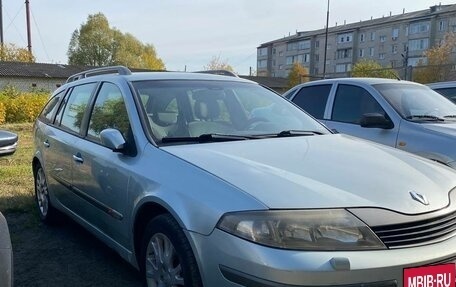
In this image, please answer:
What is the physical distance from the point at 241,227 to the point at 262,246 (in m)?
0.14

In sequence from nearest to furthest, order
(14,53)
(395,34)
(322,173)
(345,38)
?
(322,173) → (14,53) → (395,34) → (345,38)

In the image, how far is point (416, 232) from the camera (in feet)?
7.40

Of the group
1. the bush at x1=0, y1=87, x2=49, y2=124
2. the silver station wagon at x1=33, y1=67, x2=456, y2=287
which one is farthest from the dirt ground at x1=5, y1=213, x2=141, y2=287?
the bush at x1=0, y1=87, x2=49, y2=124

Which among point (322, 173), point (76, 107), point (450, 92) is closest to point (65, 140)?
point (76, 107)

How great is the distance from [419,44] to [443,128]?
75.1 metres

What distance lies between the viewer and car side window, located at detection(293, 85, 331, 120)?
6.25 meters

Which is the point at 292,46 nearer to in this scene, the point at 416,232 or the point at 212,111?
the point at 212,111

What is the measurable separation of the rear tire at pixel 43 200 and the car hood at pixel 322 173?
2.51 meters

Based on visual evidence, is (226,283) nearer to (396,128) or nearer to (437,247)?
(437,247)

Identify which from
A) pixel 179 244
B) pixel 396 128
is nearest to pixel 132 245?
pixel 179 244

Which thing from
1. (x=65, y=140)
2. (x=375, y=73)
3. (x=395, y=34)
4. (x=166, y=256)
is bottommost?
(x=166, y=256)

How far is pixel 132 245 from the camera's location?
122 inches

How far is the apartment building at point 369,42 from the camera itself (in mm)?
70750

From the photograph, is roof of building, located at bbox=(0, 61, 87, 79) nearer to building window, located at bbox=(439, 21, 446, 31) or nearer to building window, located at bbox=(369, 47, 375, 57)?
building window, located at bbox=(369, 47, 375, 57)
